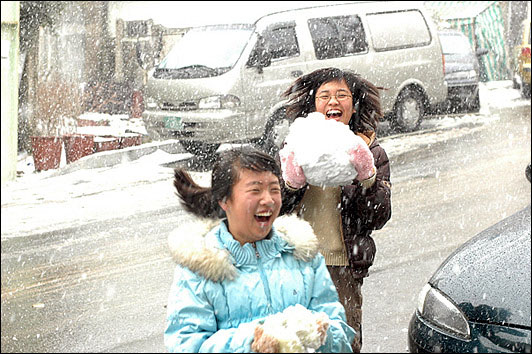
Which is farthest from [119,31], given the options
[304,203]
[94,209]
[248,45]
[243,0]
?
[304,203]

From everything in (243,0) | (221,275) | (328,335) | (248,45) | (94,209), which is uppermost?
(243,0)

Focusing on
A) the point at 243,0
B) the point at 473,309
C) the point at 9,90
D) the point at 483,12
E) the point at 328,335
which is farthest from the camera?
the point at 483,12

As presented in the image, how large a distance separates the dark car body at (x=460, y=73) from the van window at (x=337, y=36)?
396 centimetres

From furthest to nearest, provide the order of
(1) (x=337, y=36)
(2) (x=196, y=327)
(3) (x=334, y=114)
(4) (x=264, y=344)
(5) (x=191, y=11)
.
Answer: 1. (5) (x=191, y=11)
2. (1) (x=337, y=36)
3. (3) (x=334, y=114)
4. (2) (x=196, y=327)
5. (4) (x=264, y=344)

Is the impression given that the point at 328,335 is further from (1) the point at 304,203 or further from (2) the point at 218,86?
(2) the point at 218,86

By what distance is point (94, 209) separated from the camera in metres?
10.2

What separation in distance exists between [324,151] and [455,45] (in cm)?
1589

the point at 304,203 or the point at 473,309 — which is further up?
the point at 304,203

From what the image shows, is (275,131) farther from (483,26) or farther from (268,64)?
(483,26)

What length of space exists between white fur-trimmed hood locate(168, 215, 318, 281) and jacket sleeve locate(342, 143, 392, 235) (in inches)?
23.4

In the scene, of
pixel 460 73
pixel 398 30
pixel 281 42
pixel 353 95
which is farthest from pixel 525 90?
pixel 353 95

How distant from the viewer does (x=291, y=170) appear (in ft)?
11.3

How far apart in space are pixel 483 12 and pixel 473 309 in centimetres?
2374

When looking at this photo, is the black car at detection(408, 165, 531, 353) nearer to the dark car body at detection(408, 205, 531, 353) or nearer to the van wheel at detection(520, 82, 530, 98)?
the dark car body at detection(408, 205, 531, 353)
